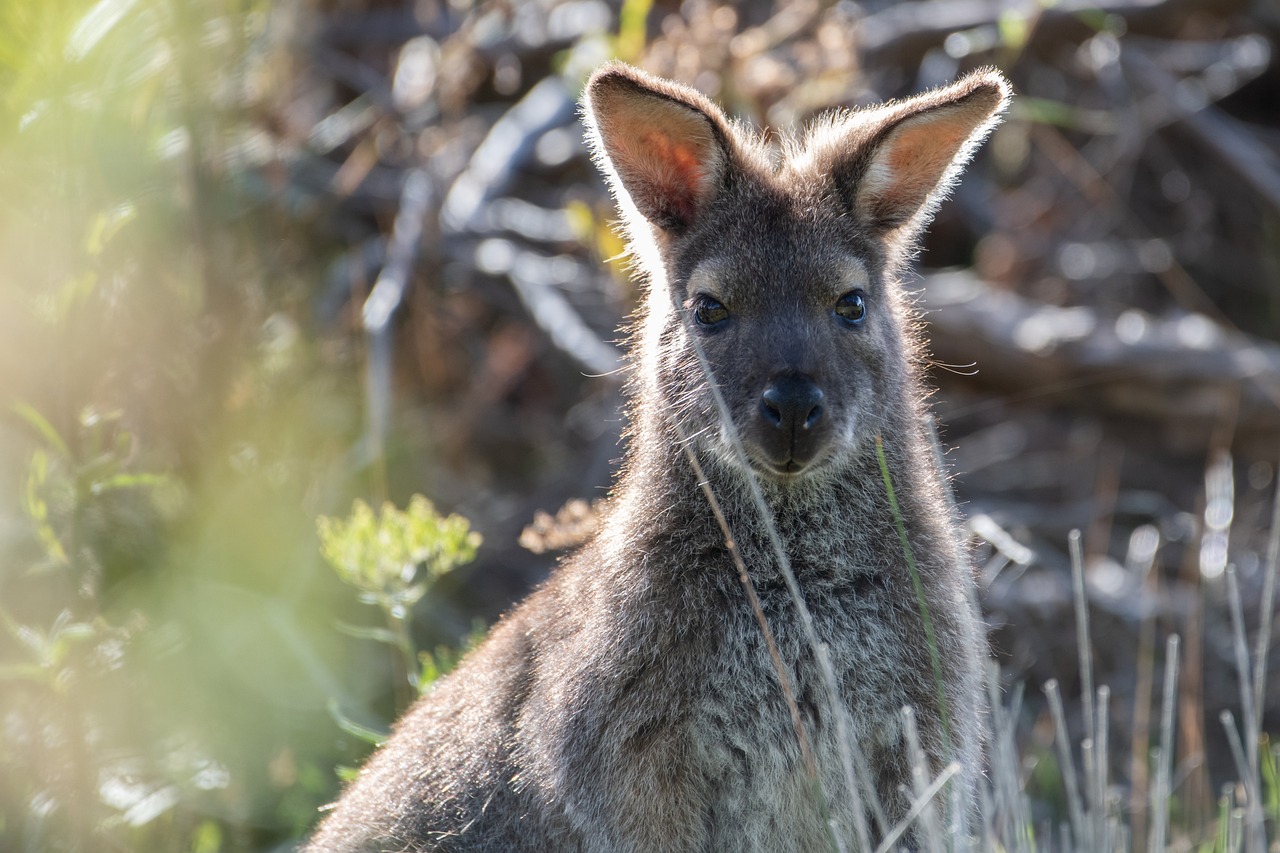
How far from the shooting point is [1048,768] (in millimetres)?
5793

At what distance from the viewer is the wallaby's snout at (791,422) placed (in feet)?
10.6

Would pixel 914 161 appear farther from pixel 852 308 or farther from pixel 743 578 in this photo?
pixel 743 578

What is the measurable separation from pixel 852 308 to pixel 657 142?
2.27 feet

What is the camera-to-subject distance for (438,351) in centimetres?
696

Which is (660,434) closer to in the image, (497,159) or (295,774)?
(295,774)

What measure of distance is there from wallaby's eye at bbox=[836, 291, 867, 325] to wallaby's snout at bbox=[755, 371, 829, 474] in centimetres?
37

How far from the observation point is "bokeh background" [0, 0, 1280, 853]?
14.8 ft

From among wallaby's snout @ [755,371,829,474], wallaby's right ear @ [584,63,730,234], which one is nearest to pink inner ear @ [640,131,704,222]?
wallaby's right ear @ [584,63,730,234]

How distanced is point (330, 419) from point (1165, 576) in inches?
166

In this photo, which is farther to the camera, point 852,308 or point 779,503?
point 852,308

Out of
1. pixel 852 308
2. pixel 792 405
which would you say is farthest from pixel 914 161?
pixel 792 405

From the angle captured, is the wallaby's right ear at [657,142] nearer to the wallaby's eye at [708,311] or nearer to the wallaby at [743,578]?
the wallaby at [743,578]

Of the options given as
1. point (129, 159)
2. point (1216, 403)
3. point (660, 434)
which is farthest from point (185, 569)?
point (1216, 403)

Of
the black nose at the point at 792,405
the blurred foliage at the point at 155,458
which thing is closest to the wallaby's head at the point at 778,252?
the black nose at the point at 792,405
